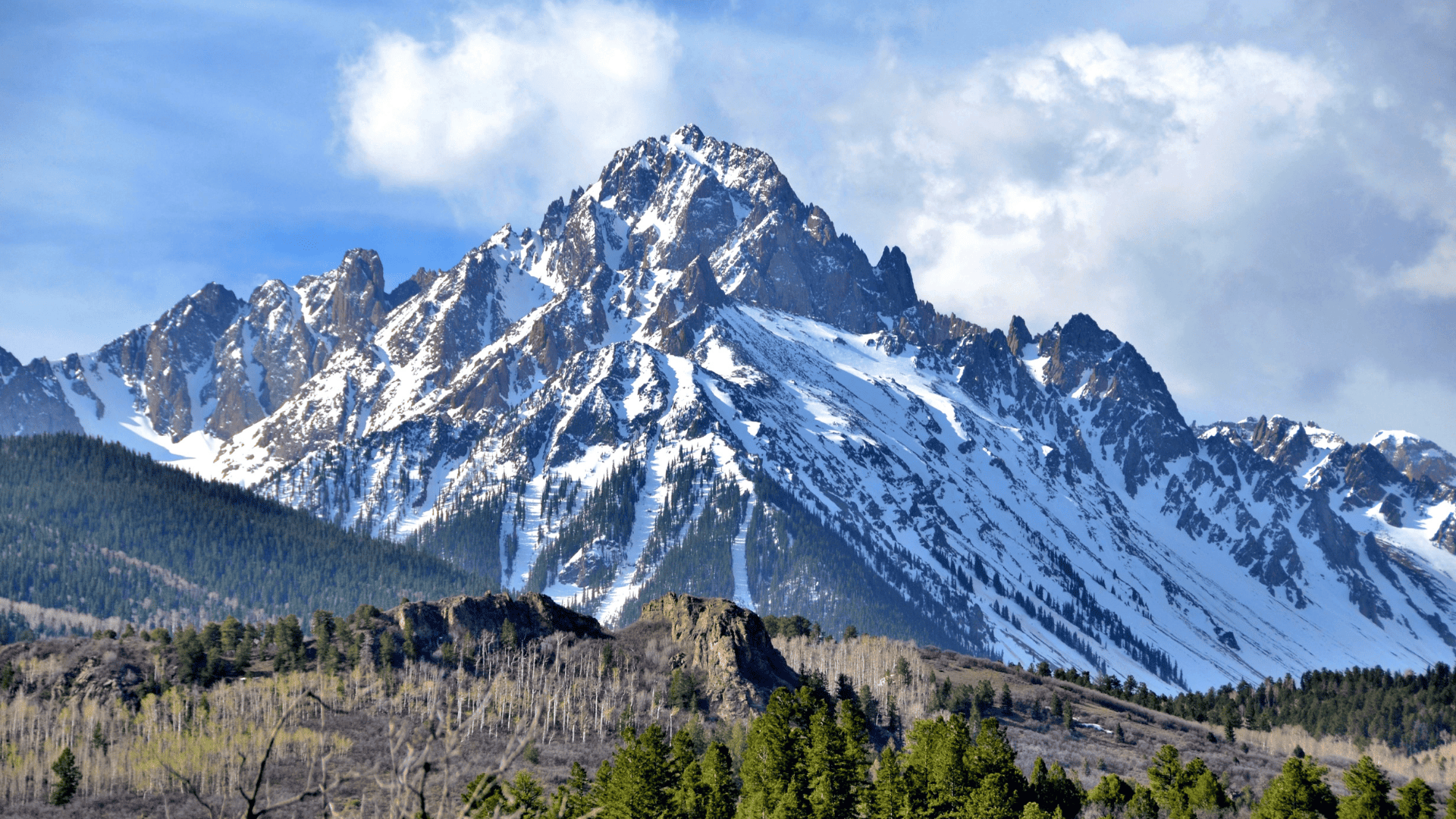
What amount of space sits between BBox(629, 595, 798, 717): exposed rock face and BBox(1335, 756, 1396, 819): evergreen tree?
63.8 metres

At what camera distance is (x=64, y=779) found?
107438 mm

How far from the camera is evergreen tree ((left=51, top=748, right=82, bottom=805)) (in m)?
106

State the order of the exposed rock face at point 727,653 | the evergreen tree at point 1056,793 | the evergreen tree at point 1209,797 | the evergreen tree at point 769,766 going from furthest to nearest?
1. the exposed rock face at point 727,653
2. the evergreen tree at point 1209,797
3. the evergreen tree at point 1056,793
4. the evergreen tree at point 769,766

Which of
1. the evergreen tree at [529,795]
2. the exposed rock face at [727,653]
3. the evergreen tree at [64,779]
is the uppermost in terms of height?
the exposed rock face at [727,653]

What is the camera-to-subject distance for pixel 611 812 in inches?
3322

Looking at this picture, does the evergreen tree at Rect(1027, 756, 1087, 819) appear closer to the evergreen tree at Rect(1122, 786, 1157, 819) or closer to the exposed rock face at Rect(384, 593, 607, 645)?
the evergreen tree at Rect(1122, 786, 1157, 819)

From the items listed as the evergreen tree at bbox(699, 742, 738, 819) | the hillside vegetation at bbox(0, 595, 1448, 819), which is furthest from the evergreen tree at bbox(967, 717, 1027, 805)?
the evergreen tree at bbox(699, 742, 738, 819)

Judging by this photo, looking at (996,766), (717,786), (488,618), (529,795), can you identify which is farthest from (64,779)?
(996,766)

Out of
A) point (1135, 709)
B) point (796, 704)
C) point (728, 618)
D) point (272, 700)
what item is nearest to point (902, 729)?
point (728, 618)

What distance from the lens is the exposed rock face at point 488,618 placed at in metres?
156

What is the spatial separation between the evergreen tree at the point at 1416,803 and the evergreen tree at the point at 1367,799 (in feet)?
3.05

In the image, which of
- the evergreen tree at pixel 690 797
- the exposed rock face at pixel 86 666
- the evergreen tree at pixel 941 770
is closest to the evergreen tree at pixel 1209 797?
the evergreen tree at pixel 941 770

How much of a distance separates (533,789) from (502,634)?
7320 cm

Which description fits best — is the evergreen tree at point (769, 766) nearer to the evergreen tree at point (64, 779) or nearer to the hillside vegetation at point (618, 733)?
the hillside vegetation at point (618, 733)
